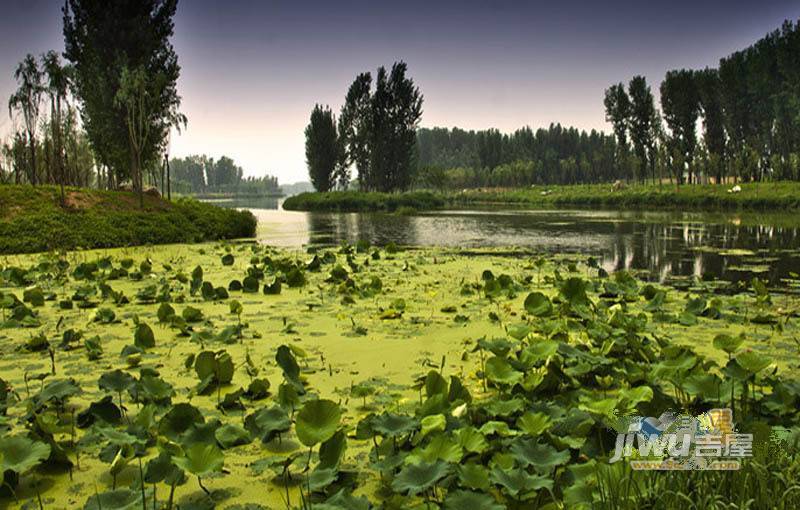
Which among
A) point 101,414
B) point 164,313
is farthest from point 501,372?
point 164,313

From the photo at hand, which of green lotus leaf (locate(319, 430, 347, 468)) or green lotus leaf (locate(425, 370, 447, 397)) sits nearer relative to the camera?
green lotus leaf (locate(319, 430, 347, 468))

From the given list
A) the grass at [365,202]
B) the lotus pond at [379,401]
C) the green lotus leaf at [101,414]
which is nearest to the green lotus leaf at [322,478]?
the lotus pond at [379,401]

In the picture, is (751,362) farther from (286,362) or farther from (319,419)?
(286,362)

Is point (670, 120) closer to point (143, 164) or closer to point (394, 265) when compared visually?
point (143, 164)

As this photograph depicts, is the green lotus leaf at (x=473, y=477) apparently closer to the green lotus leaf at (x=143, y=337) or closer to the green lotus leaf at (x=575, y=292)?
the green lotus leaf at (x=143, y=337)

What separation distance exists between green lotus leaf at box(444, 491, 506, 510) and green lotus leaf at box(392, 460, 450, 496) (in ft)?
0.26

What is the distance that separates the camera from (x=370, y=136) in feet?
164

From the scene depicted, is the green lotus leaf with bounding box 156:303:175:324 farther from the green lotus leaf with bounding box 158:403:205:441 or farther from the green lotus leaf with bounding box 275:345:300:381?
the green lotus leaf with bounding box 158:403:205:441

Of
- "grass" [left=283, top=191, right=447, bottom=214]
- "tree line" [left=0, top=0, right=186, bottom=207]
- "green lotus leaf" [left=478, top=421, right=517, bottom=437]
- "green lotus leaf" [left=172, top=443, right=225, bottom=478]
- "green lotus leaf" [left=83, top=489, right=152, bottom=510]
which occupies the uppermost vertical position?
"tree line" [left=0, top=0, right=186, bottom=207]

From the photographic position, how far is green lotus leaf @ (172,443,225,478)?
72.1 inches

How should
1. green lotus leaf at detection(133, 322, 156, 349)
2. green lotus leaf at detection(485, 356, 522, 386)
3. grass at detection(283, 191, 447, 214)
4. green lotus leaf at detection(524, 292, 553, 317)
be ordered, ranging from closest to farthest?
green lotus leaf at detection(485, 356, 522, 386) < green lotus leaf at detection(133, 322, 156, 349) < green lotus leaf at detection(524, 292, 553, 317) < grass at detection(283, 191, 447, 214)

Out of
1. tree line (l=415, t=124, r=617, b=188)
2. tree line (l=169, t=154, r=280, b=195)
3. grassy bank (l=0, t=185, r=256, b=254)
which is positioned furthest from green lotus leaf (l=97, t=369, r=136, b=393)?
tree line (l=169, t=154, r=280, b=195)

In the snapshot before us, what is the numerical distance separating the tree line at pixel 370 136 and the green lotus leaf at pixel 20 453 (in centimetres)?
4802

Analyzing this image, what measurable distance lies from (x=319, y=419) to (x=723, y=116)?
58.4m
